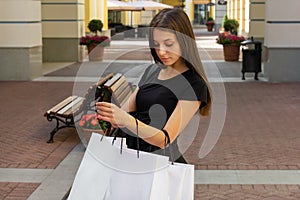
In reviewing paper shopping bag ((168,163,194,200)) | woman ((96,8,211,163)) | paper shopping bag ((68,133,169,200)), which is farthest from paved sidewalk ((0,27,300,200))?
paper shopping bag ((68,133,169,200))

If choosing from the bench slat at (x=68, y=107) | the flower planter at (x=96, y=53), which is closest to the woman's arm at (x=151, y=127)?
the flower planter at (x=96, y=53)

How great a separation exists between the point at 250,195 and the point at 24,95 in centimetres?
841

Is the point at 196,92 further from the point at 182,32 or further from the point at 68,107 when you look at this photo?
the point at 68,107

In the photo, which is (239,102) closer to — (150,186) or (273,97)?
(273,97)

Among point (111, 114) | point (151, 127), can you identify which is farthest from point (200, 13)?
point (111, 114)

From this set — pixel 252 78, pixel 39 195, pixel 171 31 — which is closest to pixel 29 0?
pixel 252 78

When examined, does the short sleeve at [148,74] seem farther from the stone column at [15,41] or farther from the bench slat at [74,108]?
the stone column at [15,41]

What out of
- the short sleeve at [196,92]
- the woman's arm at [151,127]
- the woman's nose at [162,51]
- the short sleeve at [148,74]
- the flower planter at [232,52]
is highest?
the woman's nose at [162,51]

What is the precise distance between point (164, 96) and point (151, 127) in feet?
1.09

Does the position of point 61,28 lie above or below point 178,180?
above

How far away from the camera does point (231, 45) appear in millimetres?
21766

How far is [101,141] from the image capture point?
297 centimetres

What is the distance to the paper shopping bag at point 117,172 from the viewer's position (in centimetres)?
290

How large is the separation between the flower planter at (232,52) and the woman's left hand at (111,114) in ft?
63.0
